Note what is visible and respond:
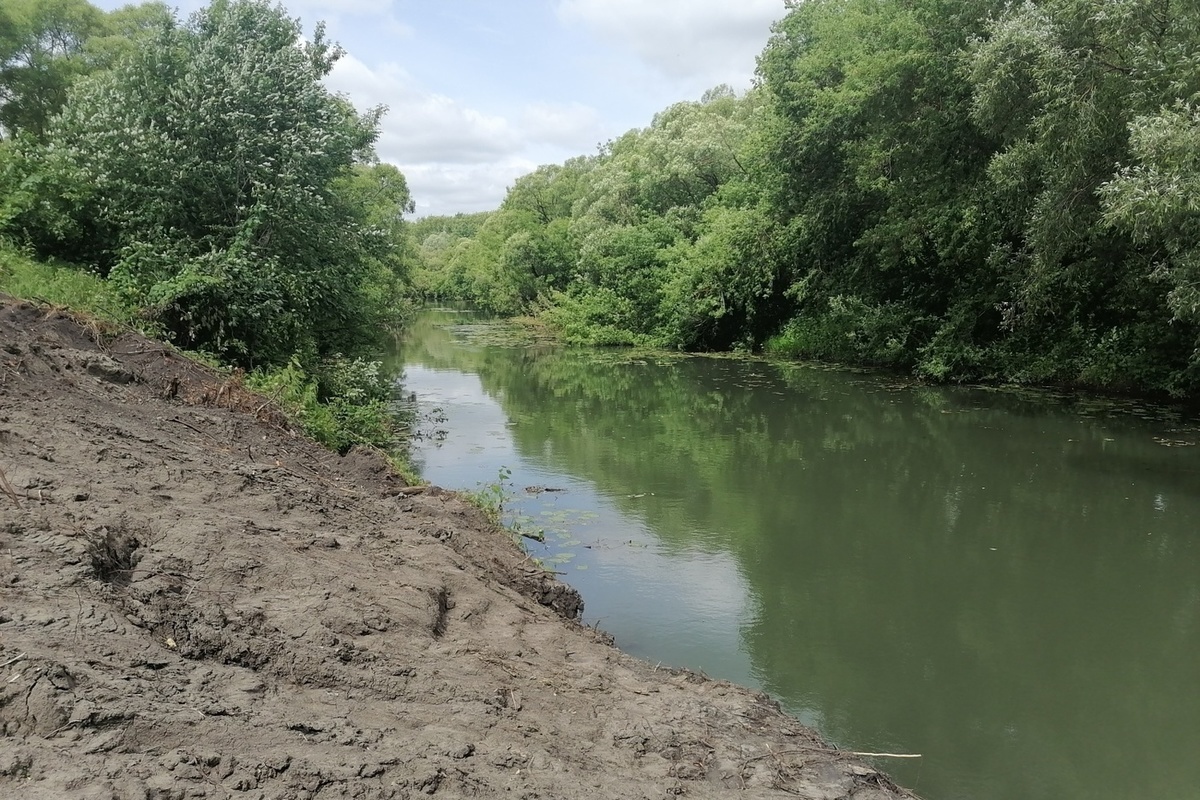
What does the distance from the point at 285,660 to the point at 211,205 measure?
11509mm

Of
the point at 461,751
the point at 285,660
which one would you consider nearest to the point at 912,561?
the point at 461,751

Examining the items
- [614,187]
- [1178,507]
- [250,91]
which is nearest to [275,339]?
[250,91]

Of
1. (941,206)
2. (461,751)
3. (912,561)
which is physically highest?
(941,206)

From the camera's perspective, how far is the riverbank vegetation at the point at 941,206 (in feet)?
41.2

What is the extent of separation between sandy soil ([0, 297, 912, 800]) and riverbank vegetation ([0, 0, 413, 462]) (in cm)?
462

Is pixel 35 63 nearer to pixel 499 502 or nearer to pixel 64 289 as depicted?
pixel 64 289

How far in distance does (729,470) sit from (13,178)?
40.2ft

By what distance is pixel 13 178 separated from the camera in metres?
12.6

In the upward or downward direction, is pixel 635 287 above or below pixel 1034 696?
above

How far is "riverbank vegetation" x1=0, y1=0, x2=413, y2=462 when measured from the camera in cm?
1177

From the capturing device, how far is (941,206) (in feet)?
67.8

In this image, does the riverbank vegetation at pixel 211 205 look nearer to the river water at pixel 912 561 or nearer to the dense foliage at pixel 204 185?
the dense foliage at pixel 204 185

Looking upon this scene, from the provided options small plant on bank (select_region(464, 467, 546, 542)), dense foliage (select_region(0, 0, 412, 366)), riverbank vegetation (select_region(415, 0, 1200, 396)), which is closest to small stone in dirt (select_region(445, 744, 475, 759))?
small plant on bank (select_region(464, 467, 546, 542))

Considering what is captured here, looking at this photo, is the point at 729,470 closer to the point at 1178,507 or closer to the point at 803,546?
the point at 803,546
